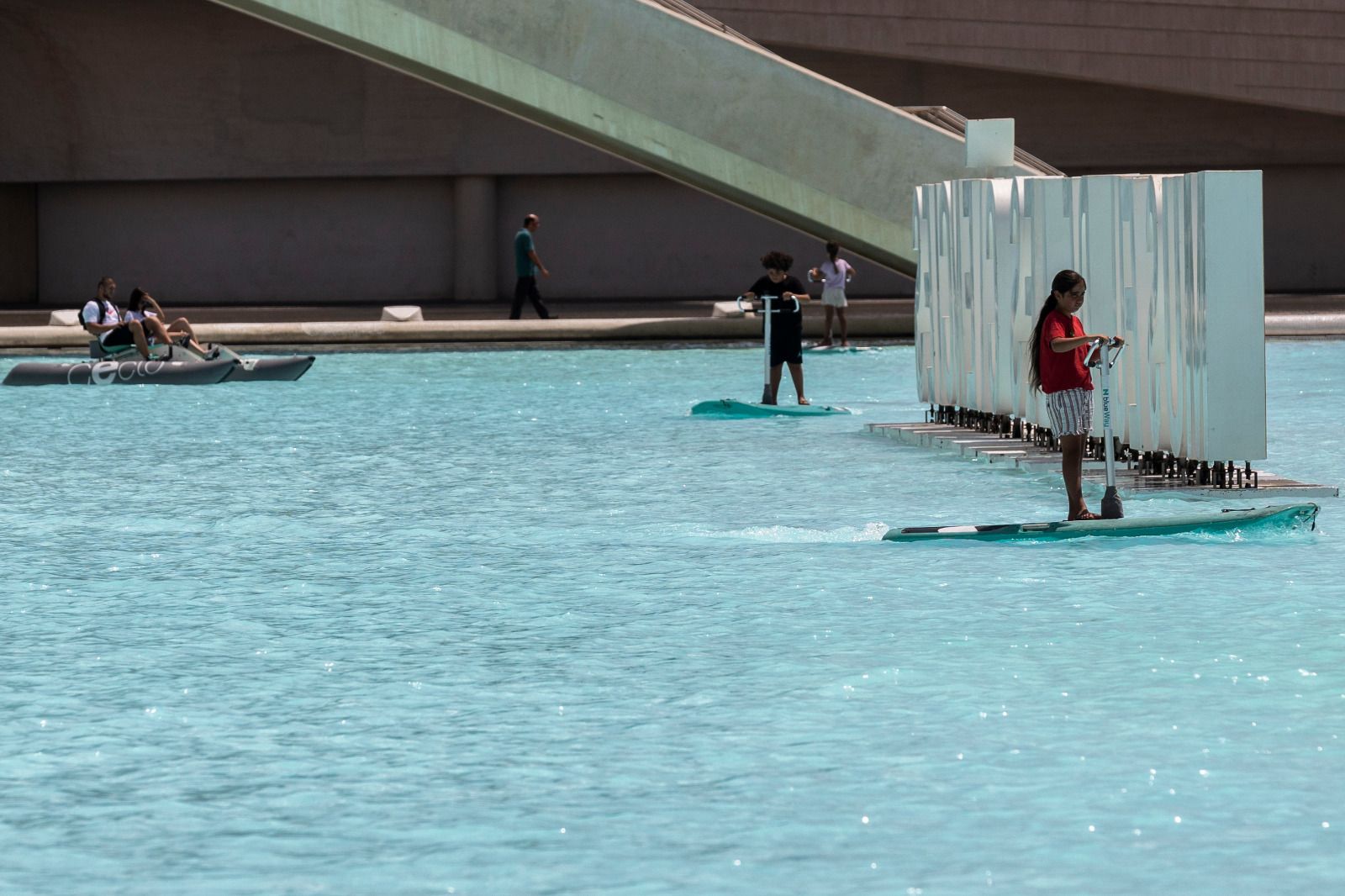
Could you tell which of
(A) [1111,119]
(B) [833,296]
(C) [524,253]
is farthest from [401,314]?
(A) [1111,119]

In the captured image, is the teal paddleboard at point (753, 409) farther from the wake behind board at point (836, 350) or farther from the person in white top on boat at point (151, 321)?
the wake behind board at point (836, 350)

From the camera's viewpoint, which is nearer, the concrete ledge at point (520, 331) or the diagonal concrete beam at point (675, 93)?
the diagonal concrete beam at point (675, 93)

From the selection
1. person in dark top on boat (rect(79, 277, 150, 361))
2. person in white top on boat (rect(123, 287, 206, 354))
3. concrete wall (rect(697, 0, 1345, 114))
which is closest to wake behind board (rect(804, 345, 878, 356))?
person in white top on boat (rect(123, 287, 206, 354))

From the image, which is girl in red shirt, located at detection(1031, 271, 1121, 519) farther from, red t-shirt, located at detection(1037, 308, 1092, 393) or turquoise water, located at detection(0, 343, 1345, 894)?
turquoise water, located at detection(0, 343, 1345, 894)

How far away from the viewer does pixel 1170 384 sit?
1341 centimetres

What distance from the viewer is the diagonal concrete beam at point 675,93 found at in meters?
26.5

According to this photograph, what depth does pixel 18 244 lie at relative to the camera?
42.8 meters

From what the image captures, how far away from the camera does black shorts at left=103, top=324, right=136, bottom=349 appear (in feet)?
79.6

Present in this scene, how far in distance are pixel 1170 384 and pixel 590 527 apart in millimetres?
3996

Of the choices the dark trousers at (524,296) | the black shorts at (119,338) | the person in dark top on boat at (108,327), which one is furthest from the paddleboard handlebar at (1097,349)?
the dark trousers at (524,296)

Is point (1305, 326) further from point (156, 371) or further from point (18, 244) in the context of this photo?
point (18, 244)

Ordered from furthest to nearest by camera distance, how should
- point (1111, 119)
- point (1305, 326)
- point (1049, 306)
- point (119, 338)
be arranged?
1. point (1111, 119)
2. point (1305, 326)
3. point (119, 338)
4. point (1049, 306)

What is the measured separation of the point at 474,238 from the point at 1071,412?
3108 centimetres

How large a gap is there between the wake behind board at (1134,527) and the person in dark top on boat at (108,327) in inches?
587
